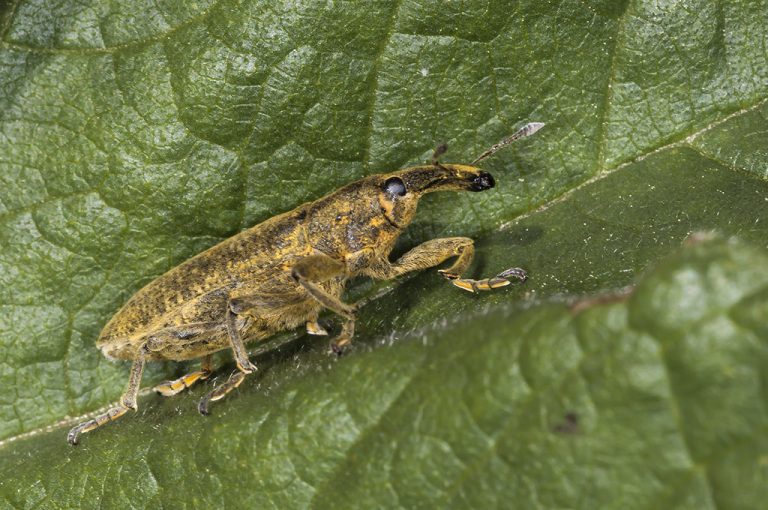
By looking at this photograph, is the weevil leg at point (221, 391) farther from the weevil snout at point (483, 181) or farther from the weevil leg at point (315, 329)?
the weevil snout at point (483, 181)

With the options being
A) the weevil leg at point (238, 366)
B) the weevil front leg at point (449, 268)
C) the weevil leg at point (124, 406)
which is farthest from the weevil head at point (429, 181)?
the weevil leg at point (124, 406)

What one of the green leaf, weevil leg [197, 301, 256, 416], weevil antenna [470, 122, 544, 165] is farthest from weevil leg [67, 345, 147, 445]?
weevil antenna [470, 122, 544, 165]

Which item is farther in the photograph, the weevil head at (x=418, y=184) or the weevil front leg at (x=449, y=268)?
the weevil head at (x=418, y=184)

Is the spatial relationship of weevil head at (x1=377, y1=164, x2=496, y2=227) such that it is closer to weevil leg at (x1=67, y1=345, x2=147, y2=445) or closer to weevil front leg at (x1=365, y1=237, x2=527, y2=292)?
weevil front leg at (x1=365, y1=237, x2=527, y2=292)

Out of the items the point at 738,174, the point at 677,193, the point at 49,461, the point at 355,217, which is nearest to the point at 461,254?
the point at 355,217

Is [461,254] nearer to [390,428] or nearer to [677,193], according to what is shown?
[677,193]

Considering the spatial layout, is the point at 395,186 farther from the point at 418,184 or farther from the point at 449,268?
the point at 449,268

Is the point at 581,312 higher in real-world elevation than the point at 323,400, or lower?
higher
